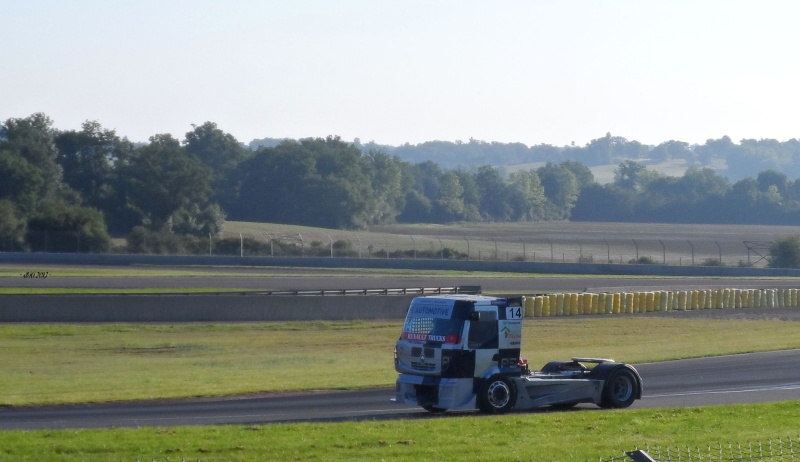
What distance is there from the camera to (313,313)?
4391cm

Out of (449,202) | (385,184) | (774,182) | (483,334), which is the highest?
(774,182)

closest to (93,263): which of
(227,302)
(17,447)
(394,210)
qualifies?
(227,302)

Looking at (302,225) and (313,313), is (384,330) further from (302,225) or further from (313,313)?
(302,225)

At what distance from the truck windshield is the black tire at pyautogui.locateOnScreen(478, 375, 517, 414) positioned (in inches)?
39.8

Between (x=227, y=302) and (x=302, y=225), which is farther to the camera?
(x=302, y=225)

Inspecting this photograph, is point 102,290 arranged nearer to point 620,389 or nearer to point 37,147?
point 620,389

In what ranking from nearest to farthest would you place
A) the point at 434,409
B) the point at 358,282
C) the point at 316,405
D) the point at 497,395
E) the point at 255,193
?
the point at 497,395 → the point at 434,409 → the point at 316,405 → the point at 358,282 → the point at 255,193

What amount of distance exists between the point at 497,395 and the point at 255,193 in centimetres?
11346

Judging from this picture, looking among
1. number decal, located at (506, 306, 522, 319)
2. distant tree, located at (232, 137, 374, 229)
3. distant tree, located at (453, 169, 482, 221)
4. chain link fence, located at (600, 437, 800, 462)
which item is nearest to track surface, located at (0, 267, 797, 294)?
number decal, located at (506, 306, 522, 319)

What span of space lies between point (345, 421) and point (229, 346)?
18.0 meters

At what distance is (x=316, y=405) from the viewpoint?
838 inches

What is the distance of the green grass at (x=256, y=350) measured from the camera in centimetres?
2492

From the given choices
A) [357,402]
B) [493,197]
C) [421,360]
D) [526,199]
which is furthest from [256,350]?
[526,199]

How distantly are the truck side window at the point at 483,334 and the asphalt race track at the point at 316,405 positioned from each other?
1.68m
